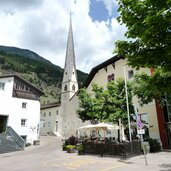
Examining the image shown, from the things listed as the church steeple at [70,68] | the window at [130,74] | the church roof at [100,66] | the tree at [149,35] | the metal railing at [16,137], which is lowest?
the metal railing at [16,137]

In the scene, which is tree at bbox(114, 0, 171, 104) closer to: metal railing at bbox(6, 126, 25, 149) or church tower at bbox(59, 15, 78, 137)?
metal railing at bbox(6, 126, 25, 149)

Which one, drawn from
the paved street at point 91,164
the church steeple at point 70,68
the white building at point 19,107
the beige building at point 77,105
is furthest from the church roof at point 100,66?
the church steeple at point 70,68

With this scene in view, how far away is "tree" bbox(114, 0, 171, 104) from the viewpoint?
21.5ft

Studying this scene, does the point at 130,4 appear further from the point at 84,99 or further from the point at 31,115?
the point at 31,115

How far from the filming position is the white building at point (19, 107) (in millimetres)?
32472

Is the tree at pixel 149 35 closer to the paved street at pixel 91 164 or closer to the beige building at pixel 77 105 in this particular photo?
the paved street at pixel 91 164

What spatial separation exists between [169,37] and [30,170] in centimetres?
1117

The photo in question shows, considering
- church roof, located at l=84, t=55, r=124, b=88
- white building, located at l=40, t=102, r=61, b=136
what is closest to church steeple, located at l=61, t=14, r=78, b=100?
white building, located at l=40, t=102, r=61, b=136

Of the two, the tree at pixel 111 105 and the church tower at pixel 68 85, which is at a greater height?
the church tower at pixel 68 85

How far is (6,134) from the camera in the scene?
30.4 meters

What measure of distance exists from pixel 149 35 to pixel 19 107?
30619mm

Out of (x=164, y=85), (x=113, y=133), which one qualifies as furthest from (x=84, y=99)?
(x=164, y=85)

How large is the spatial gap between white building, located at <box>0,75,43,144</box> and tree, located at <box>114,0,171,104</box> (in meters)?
27.8

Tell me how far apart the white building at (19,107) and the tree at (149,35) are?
27.8m
